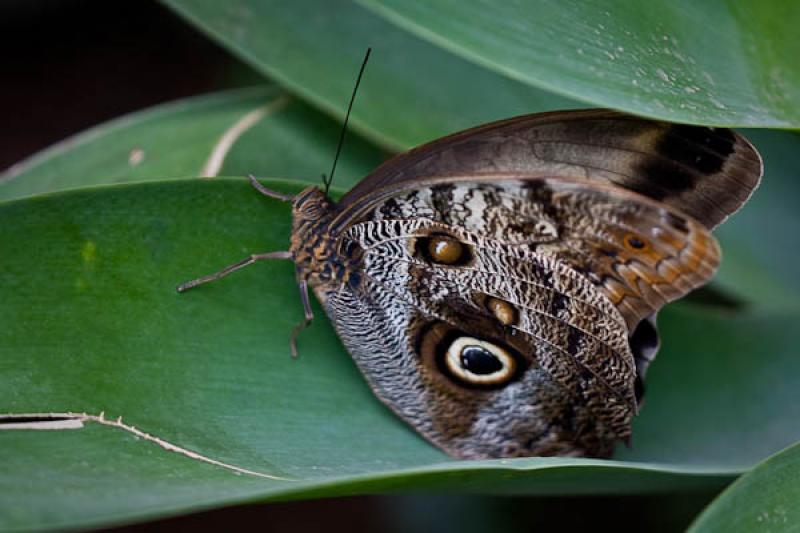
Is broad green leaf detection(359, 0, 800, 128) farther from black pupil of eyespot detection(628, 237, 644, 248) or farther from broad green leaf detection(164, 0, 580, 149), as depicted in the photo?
broad green leaf detection(164, 0, 580, 149)

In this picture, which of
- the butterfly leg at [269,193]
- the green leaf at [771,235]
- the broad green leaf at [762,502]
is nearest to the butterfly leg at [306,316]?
the butterfly leg at [269,193]

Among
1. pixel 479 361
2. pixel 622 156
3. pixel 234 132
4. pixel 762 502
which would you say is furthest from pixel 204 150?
pixel 762 502

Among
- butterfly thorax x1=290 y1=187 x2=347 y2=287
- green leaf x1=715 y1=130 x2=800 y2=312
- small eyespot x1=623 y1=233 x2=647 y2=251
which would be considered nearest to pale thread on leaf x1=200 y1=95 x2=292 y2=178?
butterfly thorax x1=290 y1=187 x2=347 y2=287

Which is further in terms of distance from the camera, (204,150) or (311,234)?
(204,150)

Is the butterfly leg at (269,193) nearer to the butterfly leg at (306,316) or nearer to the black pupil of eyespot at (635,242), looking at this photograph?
the butterfly leg at (306,316)

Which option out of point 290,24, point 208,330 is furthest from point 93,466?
point 290,24

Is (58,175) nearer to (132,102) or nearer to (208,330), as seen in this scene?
(208,330)

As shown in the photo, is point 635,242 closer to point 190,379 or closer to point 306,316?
point 306,316
